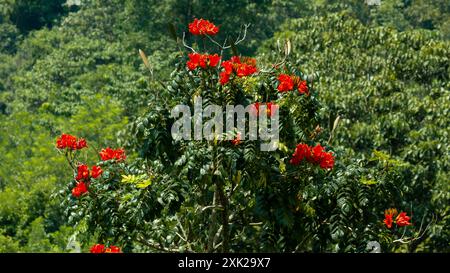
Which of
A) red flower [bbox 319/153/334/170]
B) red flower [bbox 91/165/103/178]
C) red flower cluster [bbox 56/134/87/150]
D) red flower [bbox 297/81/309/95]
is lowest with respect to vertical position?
red flower [bbox 91/165/103/178]

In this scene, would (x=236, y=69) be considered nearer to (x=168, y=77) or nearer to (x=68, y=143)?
(x=68, y=143)

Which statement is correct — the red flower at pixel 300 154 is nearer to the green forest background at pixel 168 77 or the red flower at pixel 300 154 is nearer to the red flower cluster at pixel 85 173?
the green forest background at pixel 168 77

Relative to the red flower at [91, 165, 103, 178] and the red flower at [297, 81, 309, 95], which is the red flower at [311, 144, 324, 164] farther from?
the red flower at [91, 165, 103, 178]

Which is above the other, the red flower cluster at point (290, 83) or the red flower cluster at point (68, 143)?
the red flower cluster at point (290, 83)

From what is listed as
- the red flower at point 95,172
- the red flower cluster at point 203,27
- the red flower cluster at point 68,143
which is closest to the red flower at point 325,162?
the red flower cluster at point 203,27

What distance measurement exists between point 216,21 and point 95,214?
26.4 metres

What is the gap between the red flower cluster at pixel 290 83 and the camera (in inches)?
249

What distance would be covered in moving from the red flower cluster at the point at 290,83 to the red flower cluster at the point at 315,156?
39 centimetres

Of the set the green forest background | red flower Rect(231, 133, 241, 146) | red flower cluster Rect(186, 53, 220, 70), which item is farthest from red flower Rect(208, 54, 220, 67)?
red flower Rect(231, 133, 241, 146)

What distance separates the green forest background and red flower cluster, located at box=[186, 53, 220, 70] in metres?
0.29

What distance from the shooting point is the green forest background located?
44.7 feet

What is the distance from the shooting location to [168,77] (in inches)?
1152

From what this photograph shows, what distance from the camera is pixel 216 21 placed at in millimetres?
32719

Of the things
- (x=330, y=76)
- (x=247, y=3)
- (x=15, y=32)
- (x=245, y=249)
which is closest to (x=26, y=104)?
(x=247, y=3)
